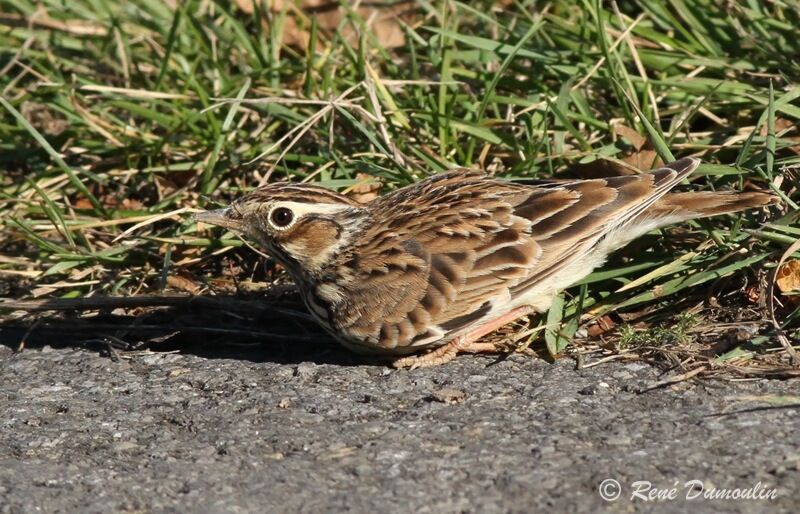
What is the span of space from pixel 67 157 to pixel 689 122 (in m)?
4.30

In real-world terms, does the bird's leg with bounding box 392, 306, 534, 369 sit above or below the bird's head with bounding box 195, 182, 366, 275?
below

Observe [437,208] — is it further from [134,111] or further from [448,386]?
[134,111]

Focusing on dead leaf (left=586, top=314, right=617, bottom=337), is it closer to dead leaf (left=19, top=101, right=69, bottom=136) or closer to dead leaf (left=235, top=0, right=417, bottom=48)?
dead leaf (left=235, top=0, right=417, bottom=48)

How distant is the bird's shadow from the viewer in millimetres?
7309

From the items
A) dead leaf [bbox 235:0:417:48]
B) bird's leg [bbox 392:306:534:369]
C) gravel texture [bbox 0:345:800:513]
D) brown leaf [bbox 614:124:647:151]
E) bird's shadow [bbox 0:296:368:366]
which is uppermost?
dead leaf [bbox 235:0:417:48]

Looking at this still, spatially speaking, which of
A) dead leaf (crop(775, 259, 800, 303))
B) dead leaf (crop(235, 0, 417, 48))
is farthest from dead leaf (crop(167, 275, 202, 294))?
dead leaf (crop(775, 259, 800, 303))

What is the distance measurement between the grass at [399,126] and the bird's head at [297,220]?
0.81 m

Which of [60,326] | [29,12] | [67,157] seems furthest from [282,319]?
[29,12]

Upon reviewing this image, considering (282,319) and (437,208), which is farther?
(282,319)

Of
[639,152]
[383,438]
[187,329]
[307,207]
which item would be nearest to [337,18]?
[639,152]

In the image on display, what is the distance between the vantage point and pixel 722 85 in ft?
26.5

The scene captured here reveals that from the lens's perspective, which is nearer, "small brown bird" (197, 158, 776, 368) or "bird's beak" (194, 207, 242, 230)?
"small brown bird" (197, 158, 776, 368)

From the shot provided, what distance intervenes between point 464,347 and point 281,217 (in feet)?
4.03

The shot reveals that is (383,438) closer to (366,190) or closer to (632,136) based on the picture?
Answer: (366,190)
